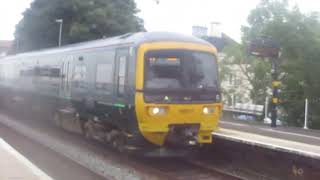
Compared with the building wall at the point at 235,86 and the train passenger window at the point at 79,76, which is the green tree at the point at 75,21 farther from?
the train passenger window at the point at 79,76

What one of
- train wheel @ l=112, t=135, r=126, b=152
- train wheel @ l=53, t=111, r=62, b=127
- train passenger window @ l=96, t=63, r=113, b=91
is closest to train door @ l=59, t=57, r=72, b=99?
train wheel @ l=53, t=111, r=62, b=127

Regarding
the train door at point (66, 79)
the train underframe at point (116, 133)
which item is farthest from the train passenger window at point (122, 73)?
the train door at point (66, 79)

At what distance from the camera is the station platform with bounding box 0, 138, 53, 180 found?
10570mm

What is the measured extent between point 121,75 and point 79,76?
3604mm

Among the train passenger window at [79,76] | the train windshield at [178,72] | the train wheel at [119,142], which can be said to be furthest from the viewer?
the train passenger window at [79,76]

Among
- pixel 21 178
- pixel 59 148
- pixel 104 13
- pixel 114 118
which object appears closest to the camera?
pixel 21 178

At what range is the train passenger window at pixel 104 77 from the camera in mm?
14807

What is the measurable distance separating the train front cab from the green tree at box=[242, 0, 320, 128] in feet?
62.5

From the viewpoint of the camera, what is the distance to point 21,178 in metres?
10.4

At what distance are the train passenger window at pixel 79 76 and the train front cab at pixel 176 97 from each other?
3.71 meters

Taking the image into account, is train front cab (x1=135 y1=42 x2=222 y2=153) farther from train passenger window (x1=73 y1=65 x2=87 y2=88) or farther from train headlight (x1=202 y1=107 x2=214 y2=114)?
train passenger window (x1=73 y1=65 x2=87 y2=88)

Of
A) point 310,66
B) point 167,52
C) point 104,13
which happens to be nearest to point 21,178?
point 167,52

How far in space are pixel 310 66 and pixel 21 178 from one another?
25086 mm

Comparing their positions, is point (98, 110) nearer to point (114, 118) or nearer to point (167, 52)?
point (114, 118)
